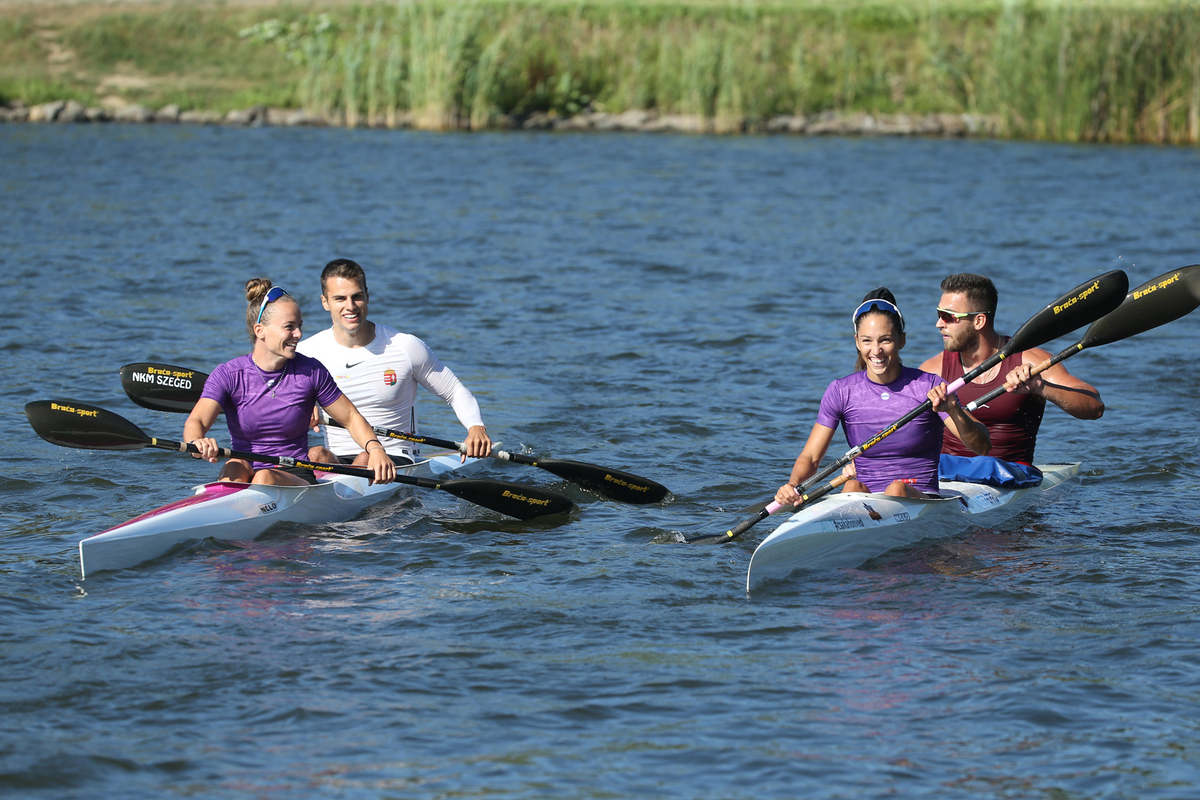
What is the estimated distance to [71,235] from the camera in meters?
18.1

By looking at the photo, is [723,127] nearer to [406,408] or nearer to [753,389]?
[753,389]

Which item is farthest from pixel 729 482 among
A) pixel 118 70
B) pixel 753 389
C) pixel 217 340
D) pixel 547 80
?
pixel 118 70

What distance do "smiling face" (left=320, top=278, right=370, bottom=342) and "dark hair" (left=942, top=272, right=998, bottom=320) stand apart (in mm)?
3367

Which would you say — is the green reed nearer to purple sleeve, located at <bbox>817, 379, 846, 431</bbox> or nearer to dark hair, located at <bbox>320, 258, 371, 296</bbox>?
purple sleeve, located at <bbox>817, 379, 846, 431</bbox>

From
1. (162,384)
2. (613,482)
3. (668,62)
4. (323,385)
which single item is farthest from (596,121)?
(323,385)

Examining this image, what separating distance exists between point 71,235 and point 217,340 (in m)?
6.85

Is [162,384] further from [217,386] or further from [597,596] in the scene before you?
[597,596]

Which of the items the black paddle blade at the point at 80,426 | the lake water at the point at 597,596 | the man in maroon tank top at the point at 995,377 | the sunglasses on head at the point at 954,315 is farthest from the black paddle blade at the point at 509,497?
the sunglasses on head at the point at 954,315

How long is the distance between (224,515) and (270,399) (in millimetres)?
671

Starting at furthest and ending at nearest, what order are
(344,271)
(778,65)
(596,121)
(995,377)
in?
(596,121) → (778,65) → (344,271) → (995,377)

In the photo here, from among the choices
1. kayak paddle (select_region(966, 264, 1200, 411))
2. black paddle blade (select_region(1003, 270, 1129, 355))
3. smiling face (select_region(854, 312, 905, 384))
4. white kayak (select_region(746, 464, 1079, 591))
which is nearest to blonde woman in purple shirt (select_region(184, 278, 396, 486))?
white kayak (select_region(746, 464, 1079, 591))

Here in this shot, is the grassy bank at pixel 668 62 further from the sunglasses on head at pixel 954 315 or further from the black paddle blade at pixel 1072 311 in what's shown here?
the sunglasses on head at pixel 954 315

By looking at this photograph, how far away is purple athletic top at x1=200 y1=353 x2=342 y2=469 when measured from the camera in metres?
6.98

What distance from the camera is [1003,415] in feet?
25.1
